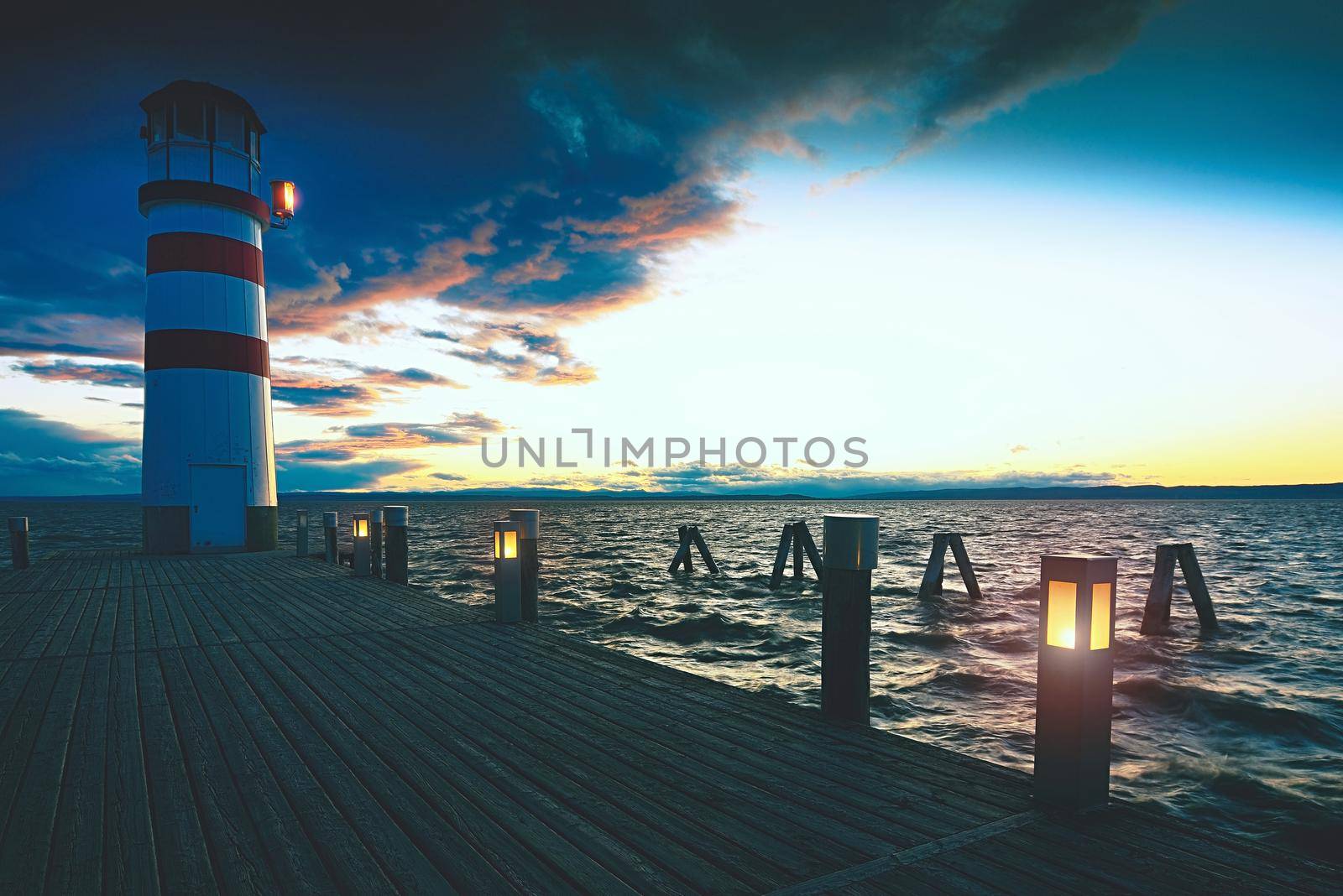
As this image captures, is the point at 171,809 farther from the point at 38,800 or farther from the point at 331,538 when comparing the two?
the point at 331,538

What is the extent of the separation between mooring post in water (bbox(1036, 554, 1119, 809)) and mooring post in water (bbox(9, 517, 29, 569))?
19367mm

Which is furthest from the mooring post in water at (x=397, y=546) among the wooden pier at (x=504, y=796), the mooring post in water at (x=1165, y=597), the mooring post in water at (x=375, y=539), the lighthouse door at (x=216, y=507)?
the mooring post in water at (x=1165, y=597)

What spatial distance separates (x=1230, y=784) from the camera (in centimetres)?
648

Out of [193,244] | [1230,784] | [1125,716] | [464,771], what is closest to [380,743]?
[464,771]

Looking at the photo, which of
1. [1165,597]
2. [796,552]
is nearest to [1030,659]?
[1165,597]

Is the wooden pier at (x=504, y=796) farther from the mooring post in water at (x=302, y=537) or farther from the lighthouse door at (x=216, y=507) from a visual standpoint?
the mooring post in water at (x=302, y=537)

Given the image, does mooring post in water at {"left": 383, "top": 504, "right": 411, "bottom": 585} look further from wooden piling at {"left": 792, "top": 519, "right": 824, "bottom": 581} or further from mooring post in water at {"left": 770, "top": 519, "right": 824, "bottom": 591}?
wooden piling at {"left": 792, "top": 519, "right": 824, "bottom": 581}

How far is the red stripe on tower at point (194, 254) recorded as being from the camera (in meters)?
16.4

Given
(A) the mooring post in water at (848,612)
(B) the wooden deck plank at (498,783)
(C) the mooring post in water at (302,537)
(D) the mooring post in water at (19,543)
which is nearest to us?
(B) the wooden deck plank at (498,783)

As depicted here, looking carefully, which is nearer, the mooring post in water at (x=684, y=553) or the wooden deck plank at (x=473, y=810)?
the wooden deck plank at (x=473, y=810)

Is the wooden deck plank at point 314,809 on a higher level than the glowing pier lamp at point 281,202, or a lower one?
lower

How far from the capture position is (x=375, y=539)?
1342cm

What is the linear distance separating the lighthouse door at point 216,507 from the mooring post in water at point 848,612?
16.7 m

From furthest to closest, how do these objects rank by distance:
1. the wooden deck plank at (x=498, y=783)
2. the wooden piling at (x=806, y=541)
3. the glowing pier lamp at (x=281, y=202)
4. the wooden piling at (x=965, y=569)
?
the wooden piling at (x=806, y=541) < the glowing pier lamp at (x=281, y=202) < the wooden piling at (x=965, y=569) < the wooden deck plank at (x=498, y=783)
